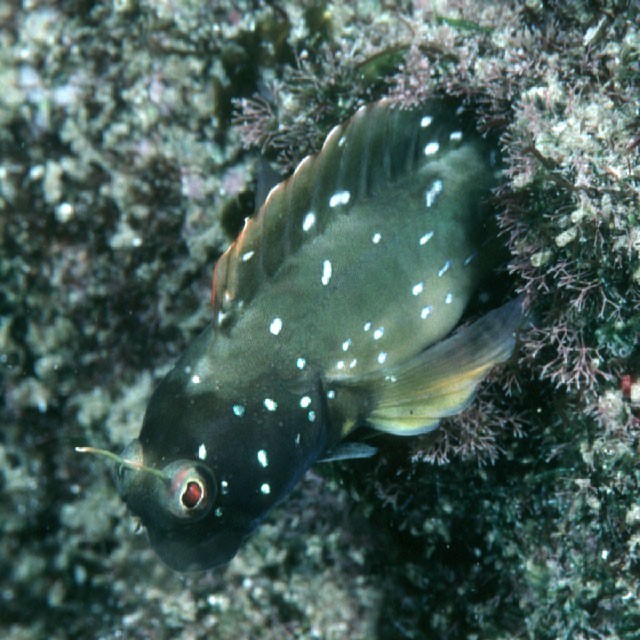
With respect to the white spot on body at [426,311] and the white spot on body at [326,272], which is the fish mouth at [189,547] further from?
the white spot on body at [426,311]

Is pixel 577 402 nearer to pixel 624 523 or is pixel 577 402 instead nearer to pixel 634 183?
pixel 624 523

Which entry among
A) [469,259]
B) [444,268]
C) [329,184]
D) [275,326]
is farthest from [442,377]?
[329,184]

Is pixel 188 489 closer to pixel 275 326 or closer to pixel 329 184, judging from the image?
pixel 275 326

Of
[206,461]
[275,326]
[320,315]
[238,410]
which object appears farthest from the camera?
[320,315]

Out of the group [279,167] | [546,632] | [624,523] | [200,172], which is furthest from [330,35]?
[546,632]

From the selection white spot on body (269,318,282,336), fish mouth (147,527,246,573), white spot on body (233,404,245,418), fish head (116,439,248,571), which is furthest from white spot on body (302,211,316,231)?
fish mouth (147,527,246,573)

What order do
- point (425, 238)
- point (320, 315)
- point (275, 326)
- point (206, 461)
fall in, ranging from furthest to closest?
point (425, 238)
point (320, 315)
point (275, 326)
point (206, 461)

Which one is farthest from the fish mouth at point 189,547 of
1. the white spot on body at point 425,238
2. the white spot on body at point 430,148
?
the white spot on body at point 430,148
